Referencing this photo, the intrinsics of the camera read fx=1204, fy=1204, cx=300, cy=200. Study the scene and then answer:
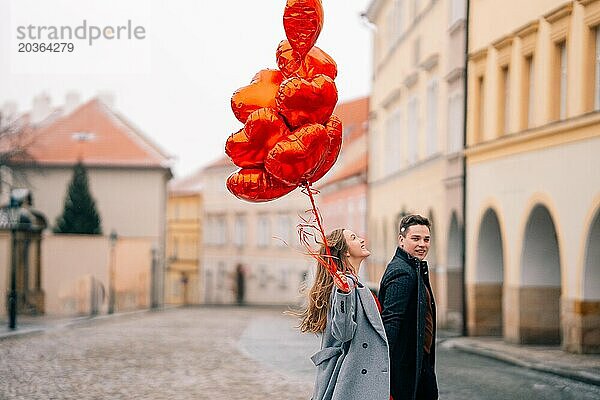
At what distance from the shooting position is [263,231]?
3068 inches

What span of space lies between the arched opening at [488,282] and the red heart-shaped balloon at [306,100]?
60.4ft

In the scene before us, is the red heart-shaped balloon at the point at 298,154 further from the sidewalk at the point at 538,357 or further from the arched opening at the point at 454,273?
the arched opening at the point at 454,273

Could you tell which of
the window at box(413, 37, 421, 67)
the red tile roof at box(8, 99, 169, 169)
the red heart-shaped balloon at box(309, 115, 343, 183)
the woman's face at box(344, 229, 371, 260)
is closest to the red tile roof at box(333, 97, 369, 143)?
the red tile roof at box(8, 99, 169, 169)

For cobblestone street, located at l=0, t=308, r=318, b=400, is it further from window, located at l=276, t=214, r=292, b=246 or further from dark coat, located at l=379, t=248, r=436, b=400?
window, located at l=276, t=214, r=292, b=246

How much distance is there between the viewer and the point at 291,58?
7.86m

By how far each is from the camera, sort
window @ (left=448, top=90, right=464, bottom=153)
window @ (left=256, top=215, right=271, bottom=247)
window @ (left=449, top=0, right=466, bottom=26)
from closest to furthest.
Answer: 1. window @ (left=449, top=0, right=466, bottom=26)
2. window @ (left=448, top=90, right=464, bottom=153)
3. window @ (left=256, top=215, right=271, bottom=247)

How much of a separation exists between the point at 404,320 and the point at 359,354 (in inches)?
17.7

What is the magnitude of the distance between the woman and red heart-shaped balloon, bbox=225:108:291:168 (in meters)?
1.02

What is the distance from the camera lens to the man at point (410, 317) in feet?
22.3

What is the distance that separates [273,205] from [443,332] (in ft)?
163

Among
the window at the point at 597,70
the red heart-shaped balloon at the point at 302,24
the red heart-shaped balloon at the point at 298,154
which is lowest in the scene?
the red heart-shaped balloon at the point at 298,154

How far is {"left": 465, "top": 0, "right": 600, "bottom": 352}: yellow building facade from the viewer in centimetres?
1917

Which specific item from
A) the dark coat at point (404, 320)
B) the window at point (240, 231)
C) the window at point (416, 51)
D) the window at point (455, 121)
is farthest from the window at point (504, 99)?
the window at point (240, 231)

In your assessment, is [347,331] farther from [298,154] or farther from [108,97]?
[108,97]
